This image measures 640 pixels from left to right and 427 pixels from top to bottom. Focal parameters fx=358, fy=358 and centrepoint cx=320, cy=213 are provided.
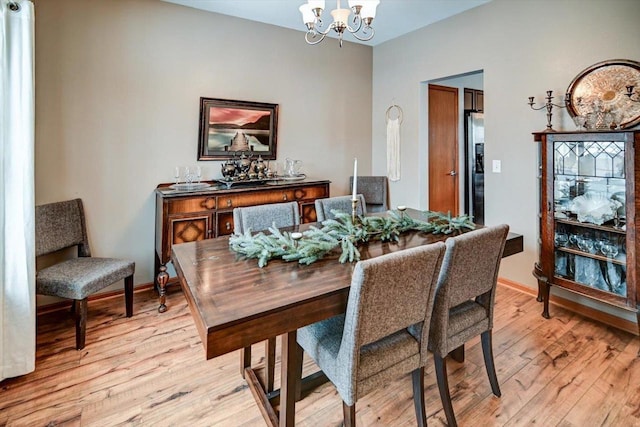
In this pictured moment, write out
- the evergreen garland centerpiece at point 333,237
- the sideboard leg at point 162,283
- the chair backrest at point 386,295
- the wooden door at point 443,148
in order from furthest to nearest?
the wooden door at point 443,148, the sideboard leg at point 162,283, the evergreen garland centerpiece at point 333,237, the chair backrest at point 386,295

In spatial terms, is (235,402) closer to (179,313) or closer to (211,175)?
(179,313)

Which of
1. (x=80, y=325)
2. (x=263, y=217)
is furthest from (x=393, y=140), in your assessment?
(x=80, y=325)

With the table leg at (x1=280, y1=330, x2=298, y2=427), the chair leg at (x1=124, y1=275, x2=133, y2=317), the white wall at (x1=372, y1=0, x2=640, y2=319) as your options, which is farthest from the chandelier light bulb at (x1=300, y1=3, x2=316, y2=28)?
the chair leg at (x1=124, y1=275, x2=133, y2=317)

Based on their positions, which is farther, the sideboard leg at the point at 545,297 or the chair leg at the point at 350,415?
the sideboard leg at the point at 545,297

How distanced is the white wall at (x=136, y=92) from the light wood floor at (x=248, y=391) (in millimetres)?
1088

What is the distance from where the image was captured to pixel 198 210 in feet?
10.2

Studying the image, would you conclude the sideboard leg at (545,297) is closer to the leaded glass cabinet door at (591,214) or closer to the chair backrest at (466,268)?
the leaded glass cabinet door at (591,214)

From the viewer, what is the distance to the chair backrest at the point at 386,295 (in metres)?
1.29

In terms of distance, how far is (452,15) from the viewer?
3.75 meters

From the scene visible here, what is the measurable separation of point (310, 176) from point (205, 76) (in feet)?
5.18

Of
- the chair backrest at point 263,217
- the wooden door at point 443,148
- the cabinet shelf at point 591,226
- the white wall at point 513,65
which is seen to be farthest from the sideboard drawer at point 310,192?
the cabinet shelf at point 591,226

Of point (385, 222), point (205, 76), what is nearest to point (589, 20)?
point (385, 222)

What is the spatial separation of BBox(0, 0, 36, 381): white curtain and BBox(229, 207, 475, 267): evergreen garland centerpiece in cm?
126

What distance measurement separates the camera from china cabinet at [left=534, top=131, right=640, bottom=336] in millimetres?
2404
